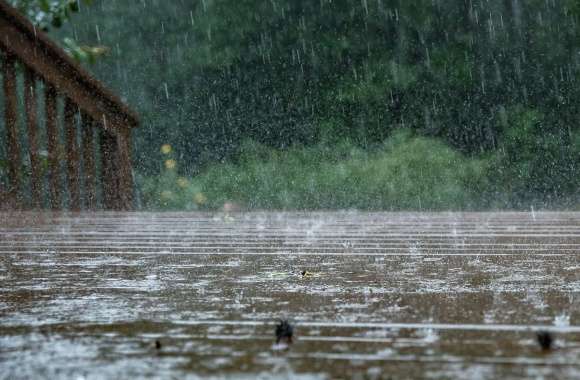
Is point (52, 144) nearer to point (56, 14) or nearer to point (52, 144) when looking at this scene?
point (52, 144)

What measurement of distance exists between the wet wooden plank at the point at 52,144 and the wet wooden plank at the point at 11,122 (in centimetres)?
21

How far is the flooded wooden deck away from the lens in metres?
0.82

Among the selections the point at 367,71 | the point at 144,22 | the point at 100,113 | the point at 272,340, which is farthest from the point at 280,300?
the point at 144,22

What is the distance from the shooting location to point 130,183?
5.04 m

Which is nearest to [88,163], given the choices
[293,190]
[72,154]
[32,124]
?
[72,154]

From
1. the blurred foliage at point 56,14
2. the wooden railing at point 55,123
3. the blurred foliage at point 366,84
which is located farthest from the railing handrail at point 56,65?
the blurred foliage at point 366,84

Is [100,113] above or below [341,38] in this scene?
below

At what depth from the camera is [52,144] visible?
14.7 feet

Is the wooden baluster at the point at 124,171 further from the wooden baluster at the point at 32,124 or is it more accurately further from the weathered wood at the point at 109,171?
the wooden baluster at the point at 32,124

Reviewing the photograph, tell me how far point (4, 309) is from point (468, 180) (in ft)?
22.2

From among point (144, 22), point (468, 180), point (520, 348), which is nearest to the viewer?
point (520, 348)

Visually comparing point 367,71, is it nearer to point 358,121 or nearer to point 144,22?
point 358,121

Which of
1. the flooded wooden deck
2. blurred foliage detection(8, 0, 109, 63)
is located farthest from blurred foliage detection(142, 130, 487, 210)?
the flooded wooden deck

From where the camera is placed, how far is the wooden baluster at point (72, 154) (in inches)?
185
